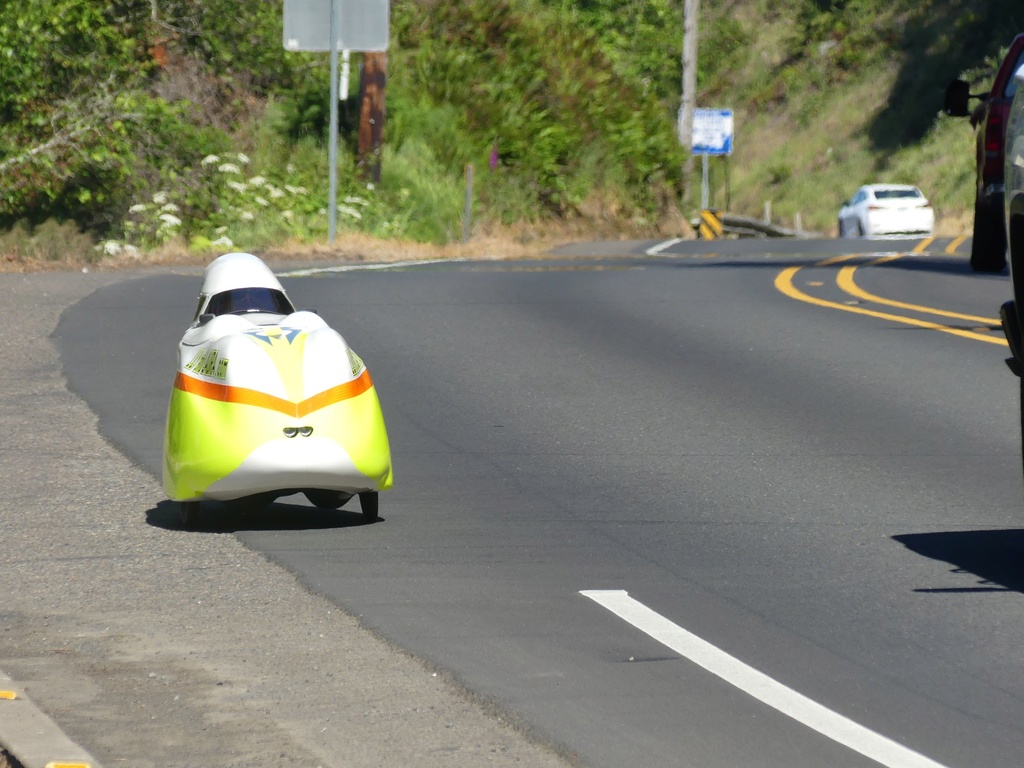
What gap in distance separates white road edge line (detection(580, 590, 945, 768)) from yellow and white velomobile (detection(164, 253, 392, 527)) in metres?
1.53

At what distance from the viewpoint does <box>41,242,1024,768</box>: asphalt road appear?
17.9ft

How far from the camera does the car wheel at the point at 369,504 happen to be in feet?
26.8

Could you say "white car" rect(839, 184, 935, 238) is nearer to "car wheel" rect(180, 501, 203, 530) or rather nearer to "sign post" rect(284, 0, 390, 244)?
"sign post" rect(284, 0, 390, 244)

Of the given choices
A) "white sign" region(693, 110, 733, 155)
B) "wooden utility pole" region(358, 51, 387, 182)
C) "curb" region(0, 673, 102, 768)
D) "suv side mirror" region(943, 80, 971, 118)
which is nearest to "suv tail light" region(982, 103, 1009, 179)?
"suv side mirror" region(943, 80, 971, 118)

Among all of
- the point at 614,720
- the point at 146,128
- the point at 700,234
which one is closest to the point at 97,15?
the point at 146,128

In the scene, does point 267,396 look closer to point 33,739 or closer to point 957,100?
point 33,739

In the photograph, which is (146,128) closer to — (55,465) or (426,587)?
(55,465)

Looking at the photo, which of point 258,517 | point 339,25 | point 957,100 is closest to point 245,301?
point 258,517

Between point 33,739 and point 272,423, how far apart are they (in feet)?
9.84

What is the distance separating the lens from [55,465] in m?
9.44

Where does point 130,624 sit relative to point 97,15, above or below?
below

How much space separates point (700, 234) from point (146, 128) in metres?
18.2

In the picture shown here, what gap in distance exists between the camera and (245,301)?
29.0ft

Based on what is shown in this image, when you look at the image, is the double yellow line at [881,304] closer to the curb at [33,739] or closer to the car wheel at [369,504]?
the car wheel at [369,504]
